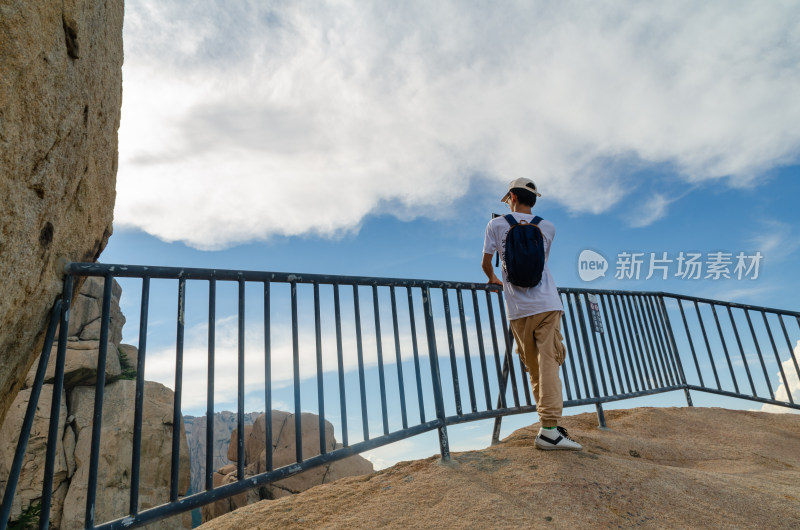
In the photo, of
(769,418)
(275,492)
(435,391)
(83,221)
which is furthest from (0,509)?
(275,492)

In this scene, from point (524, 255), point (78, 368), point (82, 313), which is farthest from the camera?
point (82, 313)

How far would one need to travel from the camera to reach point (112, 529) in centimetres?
279

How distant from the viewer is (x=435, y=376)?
4191mm

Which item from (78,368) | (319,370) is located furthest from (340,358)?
(78,368)

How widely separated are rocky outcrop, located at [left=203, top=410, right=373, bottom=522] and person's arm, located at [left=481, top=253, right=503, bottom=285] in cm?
1358

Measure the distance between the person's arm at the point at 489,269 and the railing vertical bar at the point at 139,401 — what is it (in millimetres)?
2754

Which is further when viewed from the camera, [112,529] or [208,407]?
[208,407]

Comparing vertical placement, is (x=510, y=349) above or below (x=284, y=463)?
above

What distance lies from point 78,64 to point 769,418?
937 cm

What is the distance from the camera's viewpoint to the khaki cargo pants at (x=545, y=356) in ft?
13.3

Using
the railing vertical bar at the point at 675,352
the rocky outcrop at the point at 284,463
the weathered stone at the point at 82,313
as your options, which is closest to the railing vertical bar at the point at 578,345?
the railing vertical bar at the point at 675,352

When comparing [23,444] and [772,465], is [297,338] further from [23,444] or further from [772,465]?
[772,465]

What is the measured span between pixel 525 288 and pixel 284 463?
55.3 feet

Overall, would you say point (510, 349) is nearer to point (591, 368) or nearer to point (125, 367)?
point (591, 368)
